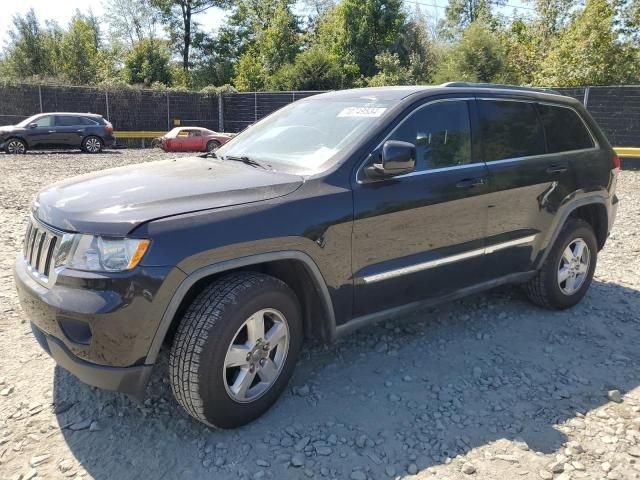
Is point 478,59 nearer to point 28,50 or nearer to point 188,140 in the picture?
point 188,140

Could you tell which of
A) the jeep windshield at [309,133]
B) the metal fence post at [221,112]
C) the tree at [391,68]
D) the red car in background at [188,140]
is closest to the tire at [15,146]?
the red car in background at [188,140]

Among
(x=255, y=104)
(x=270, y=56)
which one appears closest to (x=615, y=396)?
(x=255, y=104)

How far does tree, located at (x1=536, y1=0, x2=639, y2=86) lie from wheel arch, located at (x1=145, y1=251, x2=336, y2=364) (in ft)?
68.1

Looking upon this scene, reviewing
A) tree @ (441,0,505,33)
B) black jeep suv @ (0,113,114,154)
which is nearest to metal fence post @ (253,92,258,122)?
black jeep suv @ (0,113,114,154)

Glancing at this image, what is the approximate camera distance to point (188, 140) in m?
21.7

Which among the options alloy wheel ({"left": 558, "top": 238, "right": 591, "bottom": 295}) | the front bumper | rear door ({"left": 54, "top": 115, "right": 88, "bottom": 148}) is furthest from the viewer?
rear door ({"left": 54, "top": 115, "right": 88, "bottom": 148})

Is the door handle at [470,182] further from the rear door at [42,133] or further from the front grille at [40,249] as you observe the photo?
the rear door at [42,133]

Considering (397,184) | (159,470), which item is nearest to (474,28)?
Answer: (397,184)

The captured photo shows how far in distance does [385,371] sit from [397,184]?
1.28 m

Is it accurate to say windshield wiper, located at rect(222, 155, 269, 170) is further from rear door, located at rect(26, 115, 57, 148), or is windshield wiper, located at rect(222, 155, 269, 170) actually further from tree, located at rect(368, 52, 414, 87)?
tree, located at rect(368, 52, 414, 87)

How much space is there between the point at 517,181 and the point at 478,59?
24104 millimetres

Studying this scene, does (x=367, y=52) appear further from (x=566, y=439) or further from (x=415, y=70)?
(x=566, y=439)

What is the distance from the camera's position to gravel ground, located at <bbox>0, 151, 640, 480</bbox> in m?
2.73

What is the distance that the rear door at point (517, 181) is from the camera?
3992mm
